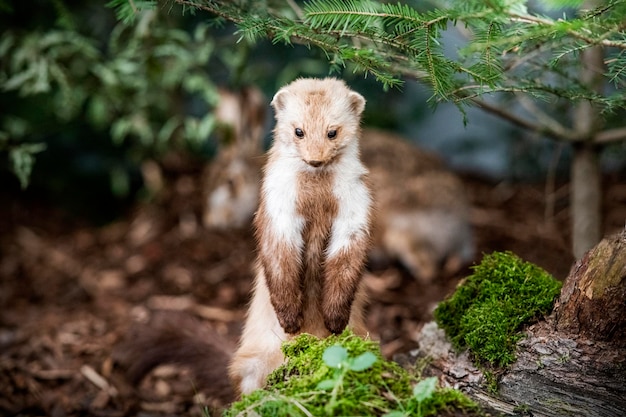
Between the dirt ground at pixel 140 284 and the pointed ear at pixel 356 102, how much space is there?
180 cm

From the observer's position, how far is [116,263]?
20.2 feet

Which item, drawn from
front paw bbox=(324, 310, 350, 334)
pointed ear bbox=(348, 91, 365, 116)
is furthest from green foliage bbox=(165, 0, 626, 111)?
front paw bbox=(324, 310, 350, 334)

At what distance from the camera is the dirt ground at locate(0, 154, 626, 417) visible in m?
4.17

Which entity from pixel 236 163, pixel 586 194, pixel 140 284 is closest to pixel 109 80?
pixel 236 163

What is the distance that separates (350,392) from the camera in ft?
7.66

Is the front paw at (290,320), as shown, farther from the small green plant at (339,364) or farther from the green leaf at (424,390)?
the green leaf at (424,390)

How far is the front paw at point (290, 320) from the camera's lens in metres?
2.76

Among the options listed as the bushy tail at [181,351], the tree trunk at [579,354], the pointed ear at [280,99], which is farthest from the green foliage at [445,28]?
the bushy tail at [181,351]

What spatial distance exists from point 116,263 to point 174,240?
55 cm

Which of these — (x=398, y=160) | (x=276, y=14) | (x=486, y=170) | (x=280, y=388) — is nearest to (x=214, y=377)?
(x=280, y=388)

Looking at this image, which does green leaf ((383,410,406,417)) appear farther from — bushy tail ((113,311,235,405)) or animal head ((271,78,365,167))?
bushy tail ((113,311,235,405))

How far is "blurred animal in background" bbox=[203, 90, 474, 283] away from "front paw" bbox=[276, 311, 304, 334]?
316 centimetres

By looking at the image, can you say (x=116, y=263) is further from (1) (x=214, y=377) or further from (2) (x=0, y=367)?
(1) (x=214, y=377)

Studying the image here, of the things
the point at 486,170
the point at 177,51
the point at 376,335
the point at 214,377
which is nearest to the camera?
the point at 214,377
